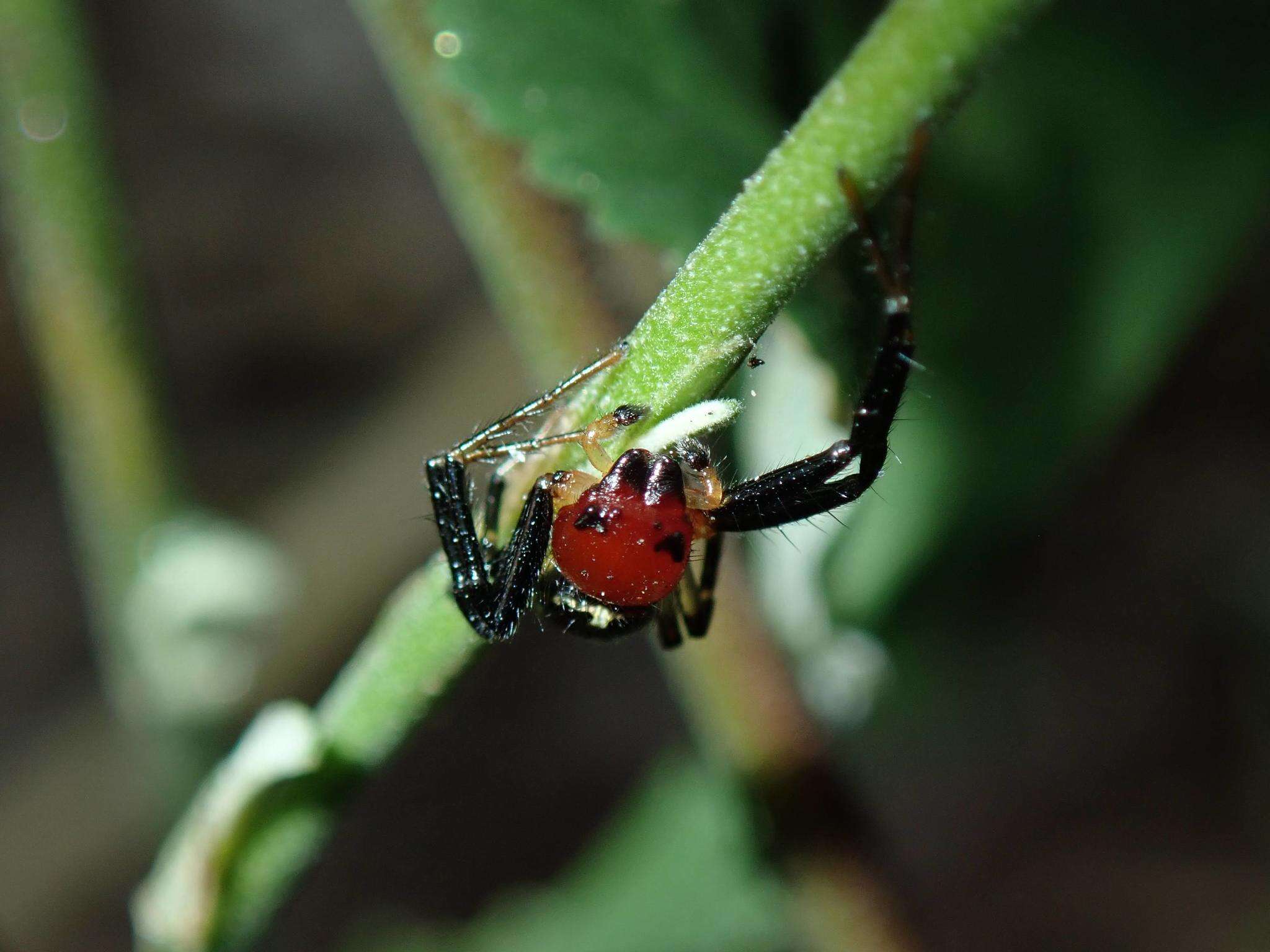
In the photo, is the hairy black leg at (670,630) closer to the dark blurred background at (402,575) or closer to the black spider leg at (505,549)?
the black spider leg at (505,549)

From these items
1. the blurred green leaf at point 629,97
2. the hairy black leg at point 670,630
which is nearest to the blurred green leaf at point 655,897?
the hairy black leg at point 670,630

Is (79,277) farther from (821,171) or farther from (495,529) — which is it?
(821,171)

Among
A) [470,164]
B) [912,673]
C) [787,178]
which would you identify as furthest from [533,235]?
[912,673]

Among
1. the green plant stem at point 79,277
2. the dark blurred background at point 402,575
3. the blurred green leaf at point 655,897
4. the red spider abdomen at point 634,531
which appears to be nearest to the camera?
the red spider abdomen at point 634,531

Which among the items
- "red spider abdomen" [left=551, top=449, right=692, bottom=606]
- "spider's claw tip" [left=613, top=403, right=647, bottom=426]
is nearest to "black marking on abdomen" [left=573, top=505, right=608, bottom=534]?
"red spider abdomen" [left=551, top=449, right=692, bottom=606]

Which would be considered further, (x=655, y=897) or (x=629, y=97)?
(x=655, y=897)

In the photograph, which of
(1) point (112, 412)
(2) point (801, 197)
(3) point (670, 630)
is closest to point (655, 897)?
(3) point (670, 630)

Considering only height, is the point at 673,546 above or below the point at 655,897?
above

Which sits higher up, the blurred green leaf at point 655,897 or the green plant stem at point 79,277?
the green plant stem at point 79,277
